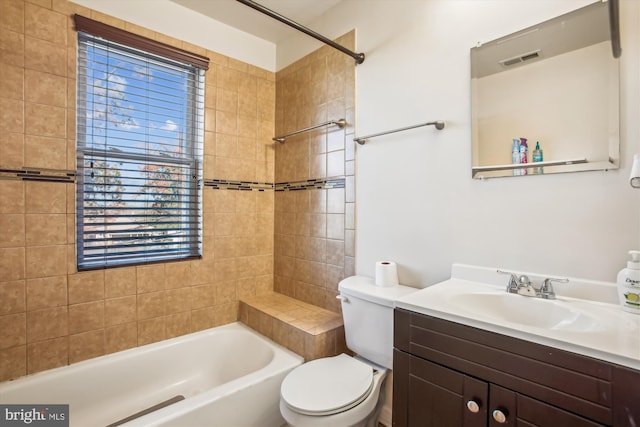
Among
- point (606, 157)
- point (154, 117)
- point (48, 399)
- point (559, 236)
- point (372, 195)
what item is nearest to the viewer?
point (606, 157)

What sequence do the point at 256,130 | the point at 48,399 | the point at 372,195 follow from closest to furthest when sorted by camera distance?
the point at 48,399 → the point at 372,195 → the point at 256,130

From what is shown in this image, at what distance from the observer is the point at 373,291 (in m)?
1.60

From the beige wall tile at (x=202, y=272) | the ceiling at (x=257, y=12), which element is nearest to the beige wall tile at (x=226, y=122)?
the ceiling at (x=257, y=12)

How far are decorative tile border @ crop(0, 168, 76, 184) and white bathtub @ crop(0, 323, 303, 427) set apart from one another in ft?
3.47

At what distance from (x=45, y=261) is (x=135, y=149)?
2.63 ft

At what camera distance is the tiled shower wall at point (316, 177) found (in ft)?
6.74

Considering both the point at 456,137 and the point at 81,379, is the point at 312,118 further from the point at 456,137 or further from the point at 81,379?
the point at 81,379

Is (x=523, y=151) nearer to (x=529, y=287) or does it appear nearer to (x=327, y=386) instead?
(x=529, y=287)

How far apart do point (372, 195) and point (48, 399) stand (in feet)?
6.89

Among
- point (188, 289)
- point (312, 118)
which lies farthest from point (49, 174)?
point (312, 118)

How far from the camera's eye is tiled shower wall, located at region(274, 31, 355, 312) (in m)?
2.05

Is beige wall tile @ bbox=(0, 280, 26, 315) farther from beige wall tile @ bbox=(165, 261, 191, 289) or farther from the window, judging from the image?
beige wall tile @ bbox=(165, 261, 191, 289)

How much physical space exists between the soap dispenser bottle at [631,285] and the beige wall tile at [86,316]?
249 centimetres

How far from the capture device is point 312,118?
2.30 meters
